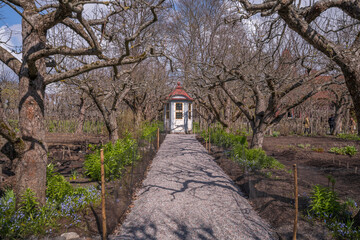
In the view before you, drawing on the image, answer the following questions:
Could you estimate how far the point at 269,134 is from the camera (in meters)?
19.3

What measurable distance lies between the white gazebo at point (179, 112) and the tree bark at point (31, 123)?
681 inches

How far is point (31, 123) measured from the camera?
3.67m

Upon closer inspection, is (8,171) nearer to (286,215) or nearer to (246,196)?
(246,196)

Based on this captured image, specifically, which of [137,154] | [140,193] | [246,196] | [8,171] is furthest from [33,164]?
[246,196]

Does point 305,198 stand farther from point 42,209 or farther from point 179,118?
point 179,118

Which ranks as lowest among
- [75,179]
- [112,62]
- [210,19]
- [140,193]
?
[140,193]

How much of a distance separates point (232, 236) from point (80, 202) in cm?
252

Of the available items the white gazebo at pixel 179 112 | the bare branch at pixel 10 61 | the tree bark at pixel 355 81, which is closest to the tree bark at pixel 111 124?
the bare branch at pixel 10 61

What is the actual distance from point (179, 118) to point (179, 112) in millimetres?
595

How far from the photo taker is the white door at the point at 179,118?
21219mm

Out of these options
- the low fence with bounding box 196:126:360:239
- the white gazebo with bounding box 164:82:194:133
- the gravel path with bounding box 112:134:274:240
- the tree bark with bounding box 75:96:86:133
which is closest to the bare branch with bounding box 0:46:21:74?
the gravel path with bounding box 112:134:274:240

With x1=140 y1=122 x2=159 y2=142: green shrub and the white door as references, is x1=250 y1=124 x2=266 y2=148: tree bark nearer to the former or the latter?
x1=140 y1=122 x2=159 y2=142: green shrub

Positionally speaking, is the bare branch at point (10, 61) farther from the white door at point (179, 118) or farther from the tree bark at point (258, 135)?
the white door at point (179, 118)

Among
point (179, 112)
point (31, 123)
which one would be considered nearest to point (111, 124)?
point (31, 123)
